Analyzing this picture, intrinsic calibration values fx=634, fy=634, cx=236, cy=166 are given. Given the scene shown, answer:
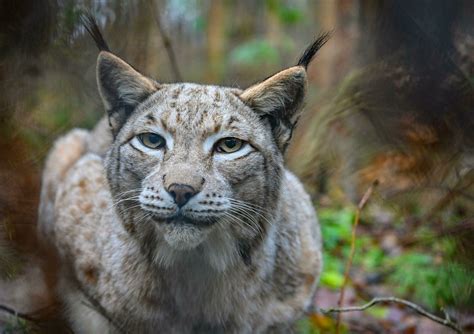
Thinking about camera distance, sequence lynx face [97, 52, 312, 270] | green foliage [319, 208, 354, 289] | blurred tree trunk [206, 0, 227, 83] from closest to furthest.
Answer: lynx face [97, 52, 312, 270] → green foliage [319, 208, 354, 289] → blurred tree trunk [206, 0, 227, 83]

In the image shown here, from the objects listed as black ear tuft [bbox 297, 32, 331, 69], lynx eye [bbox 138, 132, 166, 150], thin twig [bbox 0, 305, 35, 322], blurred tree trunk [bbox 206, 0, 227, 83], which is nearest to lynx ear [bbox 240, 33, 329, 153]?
black ear tuft [bbox 297, 32, 331, 69]

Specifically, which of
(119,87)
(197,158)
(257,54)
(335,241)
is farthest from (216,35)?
(197,158)

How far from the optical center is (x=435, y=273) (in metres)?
6.47

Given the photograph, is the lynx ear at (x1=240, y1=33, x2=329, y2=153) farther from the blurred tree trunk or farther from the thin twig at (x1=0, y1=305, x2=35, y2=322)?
the blurred tree trunk

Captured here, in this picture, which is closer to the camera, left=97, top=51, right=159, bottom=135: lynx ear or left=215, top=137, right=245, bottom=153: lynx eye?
left=215, top=137, right=245, bottom=153: lynx eye

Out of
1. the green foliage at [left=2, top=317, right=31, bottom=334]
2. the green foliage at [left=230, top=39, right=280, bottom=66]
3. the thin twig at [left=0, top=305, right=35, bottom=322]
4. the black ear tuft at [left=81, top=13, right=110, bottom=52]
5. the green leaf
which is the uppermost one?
the green foliage at [left=230, top=39, right=280, bottom=66]

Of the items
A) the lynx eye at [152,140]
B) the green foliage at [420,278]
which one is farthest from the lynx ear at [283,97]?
the green foliage at [420,278]

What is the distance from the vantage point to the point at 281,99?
4.35 m

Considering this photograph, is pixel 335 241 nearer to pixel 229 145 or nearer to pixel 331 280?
pixel 331 280

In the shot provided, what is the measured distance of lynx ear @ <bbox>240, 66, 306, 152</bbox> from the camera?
4270 mm

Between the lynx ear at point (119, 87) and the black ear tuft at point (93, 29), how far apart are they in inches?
2.0

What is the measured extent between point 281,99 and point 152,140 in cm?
93

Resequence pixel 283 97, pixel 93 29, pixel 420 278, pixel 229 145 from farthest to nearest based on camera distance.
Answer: pixel 420 278 → pixel 283 97 → pixel 229 145 → pixel 93 29

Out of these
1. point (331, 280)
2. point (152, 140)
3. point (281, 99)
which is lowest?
point (331, 280)
